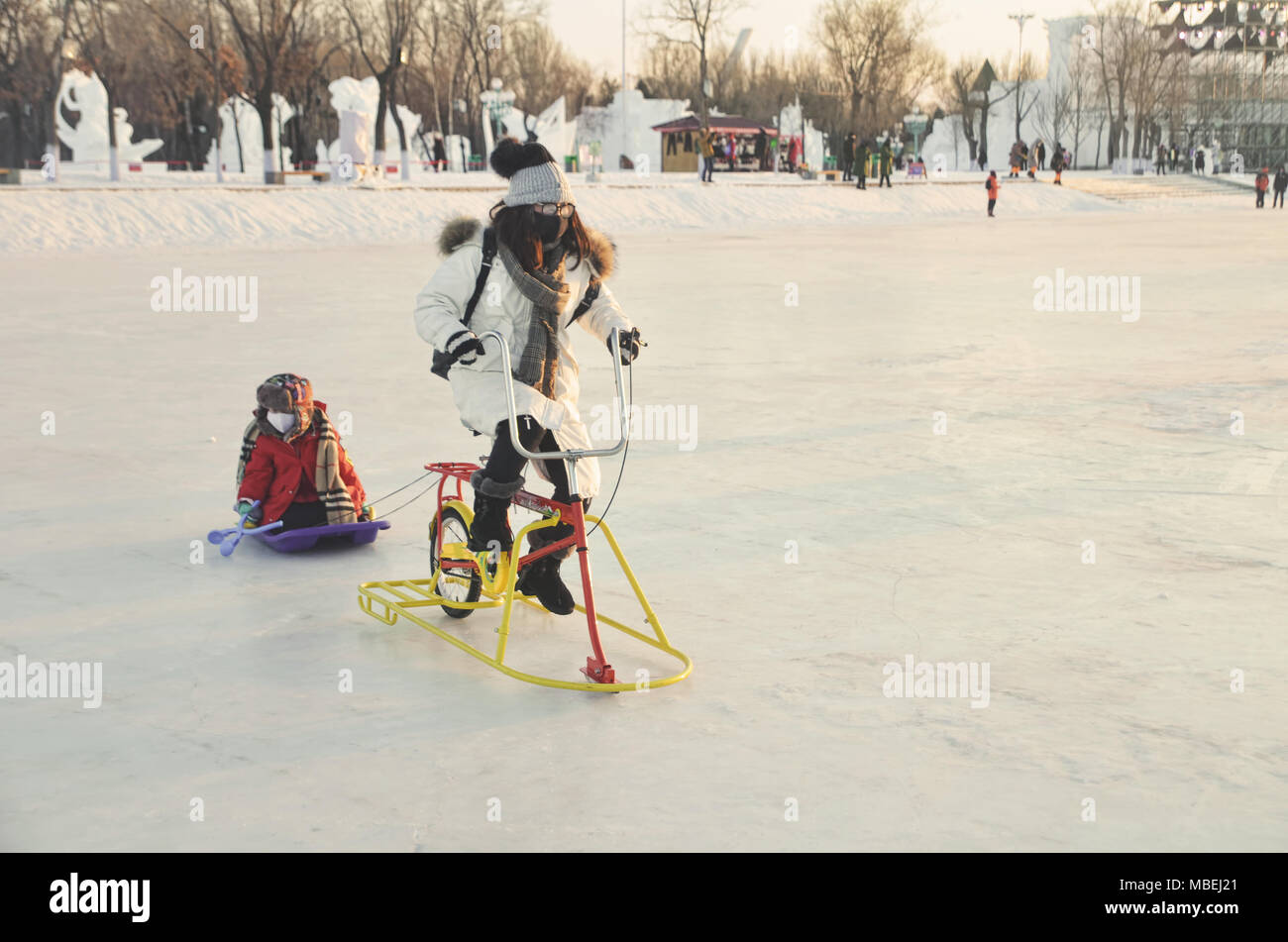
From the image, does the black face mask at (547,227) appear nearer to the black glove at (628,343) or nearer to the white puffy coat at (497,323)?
the white puffy coat at (497,323)

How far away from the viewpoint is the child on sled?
5.78 metres

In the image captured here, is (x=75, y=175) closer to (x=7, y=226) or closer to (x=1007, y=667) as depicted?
(x=7, y=226)

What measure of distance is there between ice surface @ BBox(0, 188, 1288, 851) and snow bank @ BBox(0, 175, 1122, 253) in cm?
1503

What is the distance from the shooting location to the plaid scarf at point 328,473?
5832mm

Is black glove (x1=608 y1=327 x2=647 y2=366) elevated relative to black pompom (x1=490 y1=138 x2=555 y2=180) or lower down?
lower down

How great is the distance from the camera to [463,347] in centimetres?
411

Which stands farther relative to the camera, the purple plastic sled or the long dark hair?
the purple plastic sled

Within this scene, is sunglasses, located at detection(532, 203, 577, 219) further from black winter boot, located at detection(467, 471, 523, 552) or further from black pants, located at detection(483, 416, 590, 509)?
black winter boot, located at detection(467, 471, 523, 552)

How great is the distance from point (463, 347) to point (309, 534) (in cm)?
196

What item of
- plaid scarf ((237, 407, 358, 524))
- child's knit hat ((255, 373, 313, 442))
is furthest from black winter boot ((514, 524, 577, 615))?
child's knit hat ((255, 373, 313, 442))

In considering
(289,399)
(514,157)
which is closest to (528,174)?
(514,157)

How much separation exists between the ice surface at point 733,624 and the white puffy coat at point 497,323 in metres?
0.79

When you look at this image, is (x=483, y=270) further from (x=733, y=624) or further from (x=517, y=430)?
(x=733, y=624)
